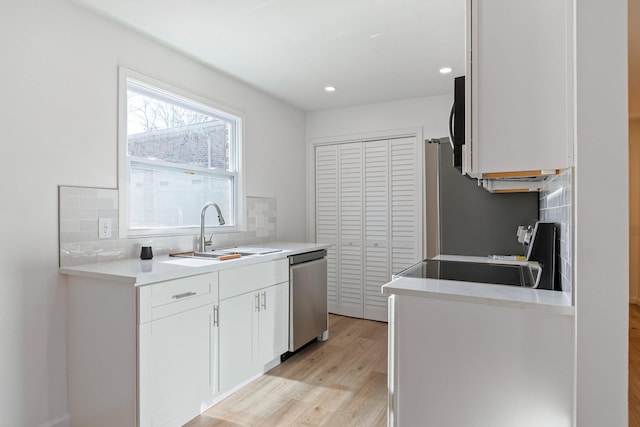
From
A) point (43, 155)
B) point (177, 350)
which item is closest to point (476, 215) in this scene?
point (177, 350)

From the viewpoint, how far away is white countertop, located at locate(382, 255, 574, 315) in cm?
128

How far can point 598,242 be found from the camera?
1144 mm

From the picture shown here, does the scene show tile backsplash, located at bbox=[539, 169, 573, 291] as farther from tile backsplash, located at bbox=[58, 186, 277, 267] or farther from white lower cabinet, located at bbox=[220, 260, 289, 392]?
tile backsplash, located at bbox=[58, 186, 277, 267]

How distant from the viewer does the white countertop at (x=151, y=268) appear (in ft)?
5.97

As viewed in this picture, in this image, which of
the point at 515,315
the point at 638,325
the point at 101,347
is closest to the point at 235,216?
the point at 101,347

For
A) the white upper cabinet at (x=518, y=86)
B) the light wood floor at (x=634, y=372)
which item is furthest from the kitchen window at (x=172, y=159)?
the light wood floor at (x=634, y=372)

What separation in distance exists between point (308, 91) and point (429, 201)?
162 centimetres

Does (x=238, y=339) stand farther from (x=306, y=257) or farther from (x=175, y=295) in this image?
(x=306, y=257)

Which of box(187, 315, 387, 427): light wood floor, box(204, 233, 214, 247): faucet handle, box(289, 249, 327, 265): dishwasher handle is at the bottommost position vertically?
box(187, 315, 387, 427): light wood floor

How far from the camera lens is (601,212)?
114 centimetres

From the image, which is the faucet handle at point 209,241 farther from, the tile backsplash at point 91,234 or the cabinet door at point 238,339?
the cabinet door at point 238,339

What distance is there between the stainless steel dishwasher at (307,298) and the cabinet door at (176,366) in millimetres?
873

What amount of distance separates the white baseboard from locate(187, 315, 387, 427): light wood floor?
2.17ft

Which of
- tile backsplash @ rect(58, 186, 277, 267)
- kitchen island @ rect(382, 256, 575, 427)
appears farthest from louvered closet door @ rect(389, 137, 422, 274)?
kitchen island @ rect(382, 256, 575, 427)
